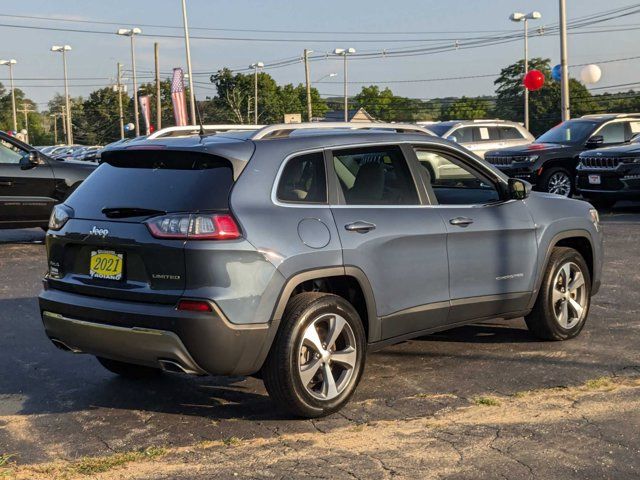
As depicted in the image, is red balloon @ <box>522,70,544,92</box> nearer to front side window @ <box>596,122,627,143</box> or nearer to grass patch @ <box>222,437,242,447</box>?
front side window @ <box>596,122,627,143</box>

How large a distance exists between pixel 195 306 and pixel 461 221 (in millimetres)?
2144

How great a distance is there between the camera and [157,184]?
5047 mm

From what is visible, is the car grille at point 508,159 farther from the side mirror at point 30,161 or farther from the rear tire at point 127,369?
the rear tire at point 127,369

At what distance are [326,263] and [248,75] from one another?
90.3m

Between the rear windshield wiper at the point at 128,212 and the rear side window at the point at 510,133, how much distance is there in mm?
20046

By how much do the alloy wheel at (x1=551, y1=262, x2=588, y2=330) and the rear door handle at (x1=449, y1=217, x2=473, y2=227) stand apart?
3.63 feet

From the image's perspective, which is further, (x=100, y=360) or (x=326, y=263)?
(x=100, y=360)

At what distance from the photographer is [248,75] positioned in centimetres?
9338

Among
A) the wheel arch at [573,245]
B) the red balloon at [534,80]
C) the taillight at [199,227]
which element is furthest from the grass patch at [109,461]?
the red balloon at [534,80]

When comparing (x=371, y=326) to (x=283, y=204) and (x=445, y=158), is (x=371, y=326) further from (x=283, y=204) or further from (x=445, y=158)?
(x=445, y=158)

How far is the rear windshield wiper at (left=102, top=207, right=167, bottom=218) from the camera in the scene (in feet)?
16.1

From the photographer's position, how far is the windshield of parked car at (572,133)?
19.0 m

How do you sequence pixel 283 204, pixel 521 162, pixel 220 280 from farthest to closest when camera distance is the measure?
1. pixel 521 162
2. pixel 283 204
3. pixel 220 280

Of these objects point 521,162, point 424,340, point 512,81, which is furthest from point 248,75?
point 424,340
